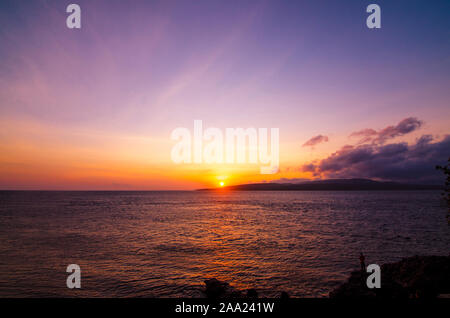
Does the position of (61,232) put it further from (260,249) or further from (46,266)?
(260,249)

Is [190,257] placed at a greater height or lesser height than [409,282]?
lesser

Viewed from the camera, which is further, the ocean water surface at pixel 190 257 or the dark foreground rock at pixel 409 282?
the ocean water surface at pixel 190 257

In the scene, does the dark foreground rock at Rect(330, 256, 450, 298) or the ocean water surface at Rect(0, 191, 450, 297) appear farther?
the ocean water surface at Rect(0, 191, 450, 297)

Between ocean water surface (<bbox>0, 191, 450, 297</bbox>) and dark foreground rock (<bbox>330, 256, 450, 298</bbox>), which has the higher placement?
dark foreground rock (<bbox>330, 256, 450, 298</bbox>)

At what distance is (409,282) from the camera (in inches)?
635

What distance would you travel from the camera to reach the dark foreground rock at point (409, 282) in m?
14.6

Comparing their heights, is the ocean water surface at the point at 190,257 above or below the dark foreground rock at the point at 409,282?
below

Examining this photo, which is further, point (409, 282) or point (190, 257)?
point (190, 257)

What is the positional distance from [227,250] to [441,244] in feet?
89.4

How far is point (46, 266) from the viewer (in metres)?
22.6

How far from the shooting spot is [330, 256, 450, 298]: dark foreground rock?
14570 mm
